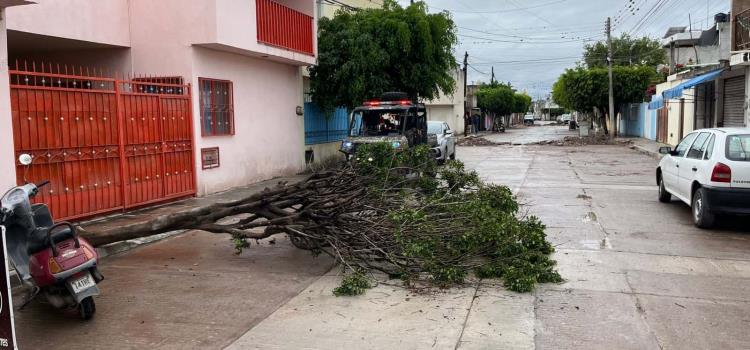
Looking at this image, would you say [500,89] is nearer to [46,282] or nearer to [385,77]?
[385,77]

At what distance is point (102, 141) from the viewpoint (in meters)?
9.84

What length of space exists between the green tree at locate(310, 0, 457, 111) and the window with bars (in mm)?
4951

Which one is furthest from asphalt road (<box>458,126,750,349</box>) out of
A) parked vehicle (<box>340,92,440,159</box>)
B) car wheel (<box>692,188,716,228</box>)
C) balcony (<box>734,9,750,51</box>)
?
balcony (<box>734,9,750,51</box>)

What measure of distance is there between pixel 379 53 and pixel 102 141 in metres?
10.0

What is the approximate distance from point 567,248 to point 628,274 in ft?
4.68

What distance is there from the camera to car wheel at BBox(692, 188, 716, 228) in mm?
9250

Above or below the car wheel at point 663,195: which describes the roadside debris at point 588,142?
above

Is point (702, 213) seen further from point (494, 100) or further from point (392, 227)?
point (494, 100)

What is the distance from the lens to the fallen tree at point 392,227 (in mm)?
6516

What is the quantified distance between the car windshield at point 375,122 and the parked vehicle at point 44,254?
1268cm

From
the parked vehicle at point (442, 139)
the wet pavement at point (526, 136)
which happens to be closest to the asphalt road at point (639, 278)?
the parked vehicle at point (442, 139)

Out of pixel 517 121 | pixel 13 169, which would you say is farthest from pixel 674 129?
pixel 517 121

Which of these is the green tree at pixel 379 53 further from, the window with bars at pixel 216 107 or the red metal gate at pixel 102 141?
the red metal gate at pixel 102 141

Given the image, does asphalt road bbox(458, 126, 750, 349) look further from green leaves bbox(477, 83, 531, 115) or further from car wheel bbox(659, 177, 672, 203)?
green leaves bbox(477, 83, 531, 115)
